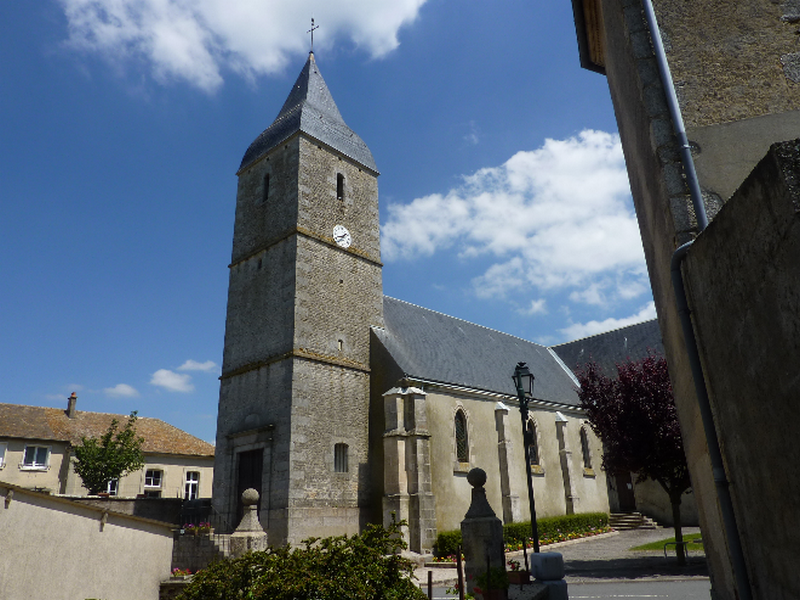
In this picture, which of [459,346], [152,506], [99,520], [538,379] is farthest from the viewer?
[538,379]

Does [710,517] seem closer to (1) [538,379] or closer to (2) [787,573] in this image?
(2) [787,573]

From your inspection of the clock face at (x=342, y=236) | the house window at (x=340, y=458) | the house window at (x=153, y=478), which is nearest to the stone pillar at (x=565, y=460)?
the house window at (x=340, y=458)

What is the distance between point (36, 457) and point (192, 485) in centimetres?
799

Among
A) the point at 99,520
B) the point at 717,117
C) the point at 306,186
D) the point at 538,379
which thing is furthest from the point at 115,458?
the point at 717,117

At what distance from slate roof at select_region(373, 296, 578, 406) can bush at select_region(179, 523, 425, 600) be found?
13.9 meters

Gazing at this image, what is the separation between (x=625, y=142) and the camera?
8.12 metres

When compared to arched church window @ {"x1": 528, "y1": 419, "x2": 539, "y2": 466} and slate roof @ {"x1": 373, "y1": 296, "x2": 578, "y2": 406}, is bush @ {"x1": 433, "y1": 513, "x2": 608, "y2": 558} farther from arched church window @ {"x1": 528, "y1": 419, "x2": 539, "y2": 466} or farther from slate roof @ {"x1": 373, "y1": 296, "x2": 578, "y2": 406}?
slate roof @ {"x1": 373, "y1": 296, "x2": 578, "y2": 406}

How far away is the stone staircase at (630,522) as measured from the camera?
2431 cm

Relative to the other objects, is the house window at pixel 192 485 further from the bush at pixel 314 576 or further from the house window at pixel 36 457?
the bush at pixel 314 576

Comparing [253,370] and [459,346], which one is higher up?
[459,346]

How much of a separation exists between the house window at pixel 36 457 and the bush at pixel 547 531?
21288mm

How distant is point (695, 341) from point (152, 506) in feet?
59.6

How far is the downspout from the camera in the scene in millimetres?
4016

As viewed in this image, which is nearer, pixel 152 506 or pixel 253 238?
pixel 152 506
